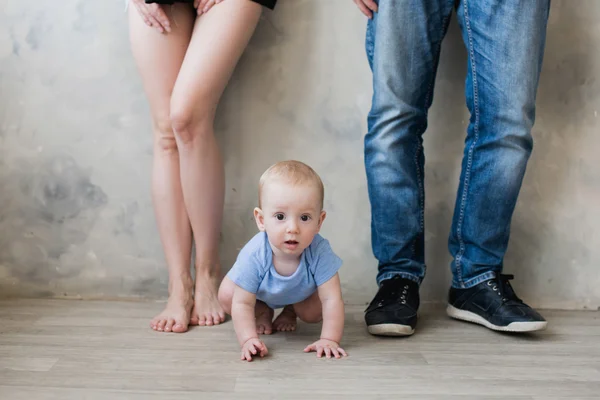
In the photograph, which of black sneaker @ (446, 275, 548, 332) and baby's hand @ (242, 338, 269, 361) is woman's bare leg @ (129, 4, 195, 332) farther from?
black sneaker @ (446, 275, 548, 332)

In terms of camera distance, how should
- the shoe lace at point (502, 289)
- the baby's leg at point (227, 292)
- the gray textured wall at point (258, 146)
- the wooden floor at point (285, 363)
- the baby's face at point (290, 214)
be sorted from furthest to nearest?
1. the gray textured wall at point (258, 146)
2. the shoe lace at point (502, 289)
3. the baby's leg at point (227, 292)
4. the baby's face at point (290, 214)
5. the wooden floor at point (285, 363)

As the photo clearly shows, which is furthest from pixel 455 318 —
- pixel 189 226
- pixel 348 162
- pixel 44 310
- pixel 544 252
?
pixel 44 310

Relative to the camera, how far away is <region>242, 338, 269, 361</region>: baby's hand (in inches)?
48.5

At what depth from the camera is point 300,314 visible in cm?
140

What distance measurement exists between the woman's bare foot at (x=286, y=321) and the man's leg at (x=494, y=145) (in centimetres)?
40

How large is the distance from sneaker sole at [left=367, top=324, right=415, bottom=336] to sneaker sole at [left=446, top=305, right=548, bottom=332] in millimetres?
179

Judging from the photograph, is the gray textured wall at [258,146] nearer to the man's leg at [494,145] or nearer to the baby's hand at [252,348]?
the man's leg at [494,145]

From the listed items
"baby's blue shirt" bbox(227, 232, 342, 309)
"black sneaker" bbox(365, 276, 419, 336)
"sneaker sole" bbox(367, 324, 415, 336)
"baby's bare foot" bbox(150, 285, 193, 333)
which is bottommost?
"baby's bare foot" bbox(150, 285, 193, 333)

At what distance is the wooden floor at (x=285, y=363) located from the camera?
3.58 feet

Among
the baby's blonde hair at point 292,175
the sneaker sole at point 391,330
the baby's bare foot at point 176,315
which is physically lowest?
the baby's bare foot at point 176,315

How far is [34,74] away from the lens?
5.50 feet

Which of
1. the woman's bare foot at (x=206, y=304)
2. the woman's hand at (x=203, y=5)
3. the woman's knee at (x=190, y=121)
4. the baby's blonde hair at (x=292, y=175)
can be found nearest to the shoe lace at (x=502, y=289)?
the baby's blonde hair at (x=292, y=175)

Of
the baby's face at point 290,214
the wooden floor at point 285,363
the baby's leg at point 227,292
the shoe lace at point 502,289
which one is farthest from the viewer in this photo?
the shoe lace at point 502,289

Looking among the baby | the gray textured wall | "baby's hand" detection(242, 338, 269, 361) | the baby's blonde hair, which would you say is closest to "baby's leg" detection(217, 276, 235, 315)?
the baby
